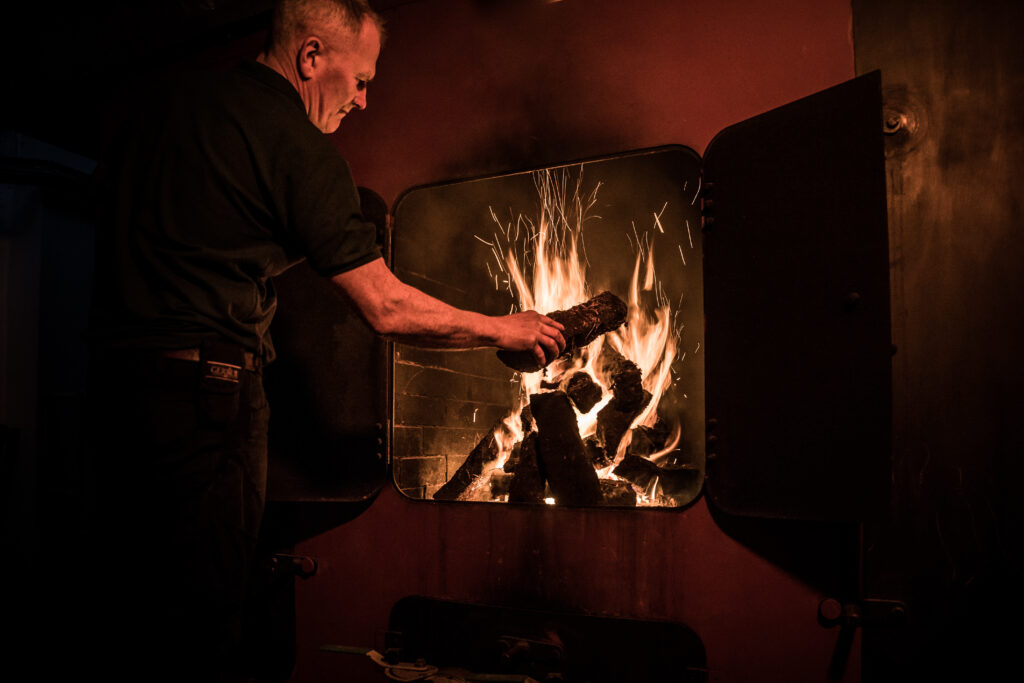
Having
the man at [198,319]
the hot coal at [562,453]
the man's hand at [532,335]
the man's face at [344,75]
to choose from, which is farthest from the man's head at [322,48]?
the hot coal at [562,453]

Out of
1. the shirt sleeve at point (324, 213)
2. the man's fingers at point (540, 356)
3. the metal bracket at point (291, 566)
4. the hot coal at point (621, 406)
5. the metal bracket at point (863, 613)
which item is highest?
the shirt sleeve at point (324, 213)

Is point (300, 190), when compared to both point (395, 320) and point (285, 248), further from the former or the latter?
point (395, 320)

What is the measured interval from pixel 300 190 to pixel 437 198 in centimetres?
95

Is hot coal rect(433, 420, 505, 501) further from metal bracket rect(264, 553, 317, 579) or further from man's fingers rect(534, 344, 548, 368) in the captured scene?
man's fingers rect(534, 344, 548, 368)

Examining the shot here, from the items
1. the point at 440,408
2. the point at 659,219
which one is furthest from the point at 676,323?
the point at 440,408

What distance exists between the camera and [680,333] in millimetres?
2389

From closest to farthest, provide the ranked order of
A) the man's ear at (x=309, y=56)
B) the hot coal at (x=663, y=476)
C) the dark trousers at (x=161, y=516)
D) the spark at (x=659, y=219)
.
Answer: the dark trousers at (x=161, y=516)
the man's ear at (x=309, y=56)
the hot coal at (x=663, y=476)
the spark at (x=659, y=219)

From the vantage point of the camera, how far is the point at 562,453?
2070 mm

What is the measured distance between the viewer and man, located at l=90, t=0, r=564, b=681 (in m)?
1.22

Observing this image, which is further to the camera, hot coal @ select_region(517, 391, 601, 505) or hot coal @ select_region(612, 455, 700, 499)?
hot coal @ select_region(612, 455, 700, 499)

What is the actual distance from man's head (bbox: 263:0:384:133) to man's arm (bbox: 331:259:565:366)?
1.74 ft

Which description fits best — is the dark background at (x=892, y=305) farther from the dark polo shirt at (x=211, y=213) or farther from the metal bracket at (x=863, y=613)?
the dark polo shirt at (x=211, y=213)

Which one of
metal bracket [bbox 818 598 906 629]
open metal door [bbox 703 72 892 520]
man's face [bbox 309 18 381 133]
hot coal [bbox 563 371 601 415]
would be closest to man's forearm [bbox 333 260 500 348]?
man's face [bbox 309 18 381 133]

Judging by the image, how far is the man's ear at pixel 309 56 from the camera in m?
1.62
